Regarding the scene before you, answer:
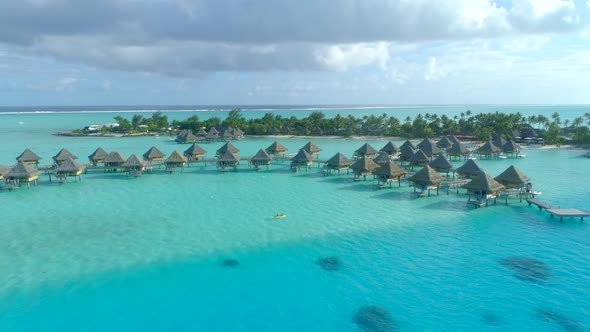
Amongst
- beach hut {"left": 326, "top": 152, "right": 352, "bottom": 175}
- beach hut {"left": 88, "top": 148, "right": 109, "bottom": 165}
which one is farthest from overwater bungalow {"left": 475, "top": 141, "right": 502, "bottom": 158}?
beach hut {"left": 88, "top": 148, "right": 109, "bottom": 165}

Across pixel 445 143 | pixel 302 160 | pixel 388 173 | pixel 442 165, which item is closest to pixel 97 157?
pixel 302 160

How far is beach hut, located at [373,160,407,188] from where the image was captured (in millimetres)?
26328

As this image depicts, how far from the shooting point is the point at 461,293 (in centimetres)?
1254

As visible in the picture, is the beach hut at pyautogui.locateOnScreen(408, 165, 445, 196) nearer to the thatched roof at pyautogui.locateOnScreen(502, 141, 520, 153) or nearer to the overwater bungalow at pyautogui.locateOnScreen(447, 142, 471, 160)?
the overwater bungalow at pyautogui.locateOnScreen(447, 142, 471, 160)

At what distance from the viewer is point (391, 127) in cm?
5716

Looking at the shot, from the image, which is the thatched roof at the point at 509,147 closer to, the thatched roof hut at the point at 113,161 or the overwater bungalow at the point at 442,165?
the overwater bungalow at the point at 442,165

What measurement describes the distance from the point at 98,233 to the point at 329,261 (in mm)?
10585

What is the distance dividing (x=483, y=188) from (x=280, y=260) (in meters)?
12.9

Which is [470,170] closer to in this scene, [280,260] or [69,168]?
[280,260]

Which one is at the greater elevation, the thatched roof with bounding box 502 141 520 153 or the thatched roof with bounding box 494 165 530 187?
the thatched roof with bounding box 502 141 520 153

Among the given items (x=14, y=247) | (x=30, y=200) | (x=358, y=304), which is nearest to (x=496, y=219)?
(x=358, y=304)

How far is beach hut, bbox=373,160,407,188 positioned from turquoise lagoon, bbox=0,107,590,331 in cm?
129

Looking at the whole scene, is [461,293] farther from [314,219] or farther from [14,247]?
[14,247]

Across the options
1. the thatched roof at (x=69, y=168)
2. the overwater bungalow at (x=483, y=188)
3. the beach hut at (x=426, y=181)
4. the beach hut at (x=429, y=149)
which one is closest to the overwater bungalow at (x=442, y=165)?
the beach hut at (x=426, y=181)
